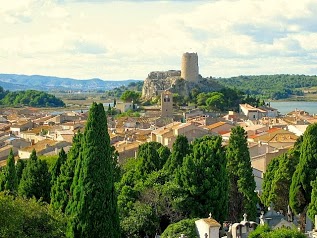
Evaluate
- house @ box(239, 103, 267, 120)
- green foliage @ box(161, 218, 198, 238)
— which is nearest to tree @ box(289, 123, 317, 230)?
green foliage @ box(161, 218, 198, 238)

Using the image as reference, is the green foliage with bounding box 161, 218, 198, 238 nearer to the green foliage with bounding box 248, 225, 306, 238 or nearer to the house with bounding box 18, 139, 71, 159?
the green foliage with bounding box 248, 225, 306, 238

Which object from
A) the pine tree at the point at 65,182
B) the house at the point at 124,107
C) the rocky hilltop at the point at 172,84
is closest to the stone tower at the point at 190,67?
the rocky hilltop at the point at 172,84

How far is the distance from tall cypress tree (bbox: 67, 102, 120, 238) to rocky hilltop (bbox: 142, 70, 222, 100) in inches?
4255

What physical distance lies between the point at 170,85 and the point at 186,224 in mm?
115475

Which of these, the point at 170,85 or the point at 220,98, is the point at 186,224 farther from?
the point at 170,85

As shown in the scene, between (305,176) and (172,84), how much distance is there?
10738 centimetres

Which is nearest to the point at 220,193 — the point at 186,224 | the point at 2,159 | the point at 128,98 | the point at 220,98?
the point at 186,224

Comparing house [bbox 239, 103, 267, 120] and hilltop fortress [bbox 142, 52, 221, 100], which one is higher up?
hilltop fortress [bbox 142, 52, 221, 100]

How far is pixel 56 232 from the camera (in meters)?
21.2

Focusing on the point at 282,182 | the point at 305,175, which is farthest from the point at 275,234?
the point at 282,182

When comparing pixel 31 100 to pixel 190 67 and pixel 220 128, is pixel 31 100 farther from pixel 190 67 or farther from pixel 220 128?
pixel 220 128

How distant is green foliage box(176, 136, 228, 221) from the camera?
27.8 metres

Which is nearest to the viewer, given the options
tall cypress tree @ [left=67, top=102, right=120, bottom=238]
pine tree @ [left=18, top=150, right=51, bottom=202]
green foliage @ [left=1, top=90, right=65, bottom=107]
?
tall cypress tree @ [left=67, top=102, right=120, bottom=238]

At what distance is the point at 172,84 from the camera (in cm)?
13675
